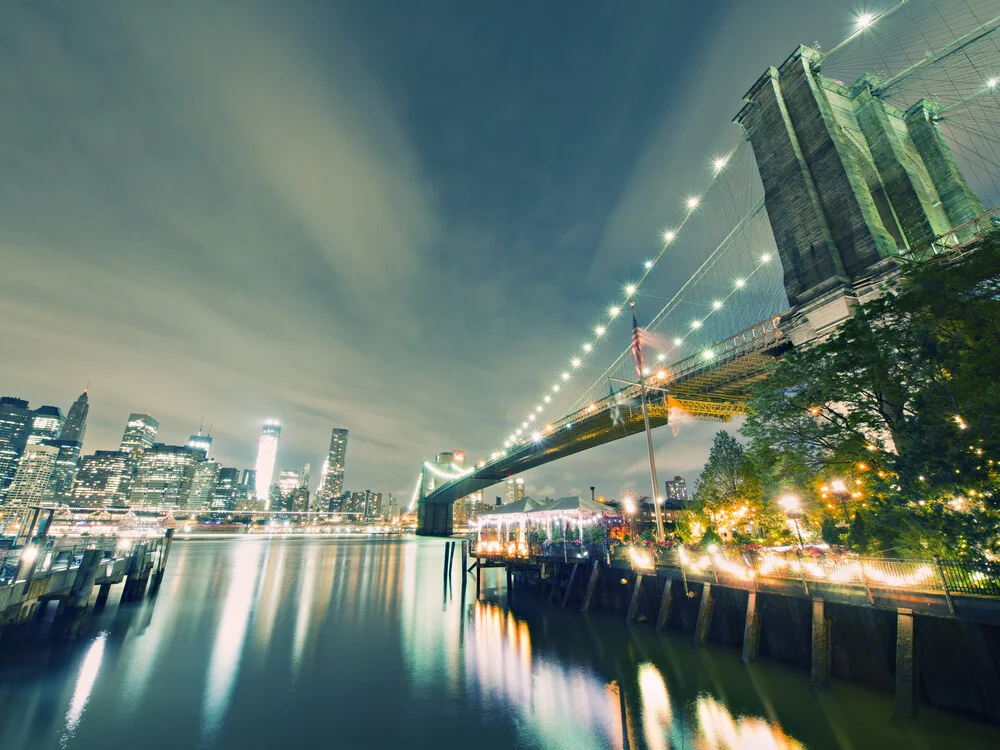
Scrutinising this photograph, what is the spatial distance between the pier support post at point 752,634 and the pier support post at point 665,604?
173 inches

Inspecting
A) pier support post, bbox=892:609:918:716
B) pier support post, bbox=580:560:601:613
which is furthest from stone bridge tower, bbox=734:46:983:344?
pier support post, bbox=580:560:601:613

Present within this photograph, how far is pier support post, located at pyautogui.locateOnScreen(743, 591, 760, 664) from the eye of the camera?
15102 millimetres

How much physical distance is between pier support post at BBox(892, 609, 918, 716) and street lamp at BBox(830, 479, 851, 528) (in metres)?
7.79

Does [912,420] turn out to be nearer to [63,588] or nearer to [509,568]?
[509,568]

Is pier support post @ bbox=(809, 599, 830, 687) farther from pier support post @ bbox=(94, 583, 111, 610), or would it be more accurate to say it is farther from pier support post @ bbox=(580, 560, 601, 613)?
pier support post @ bbox=(94, 583, 111, 610)

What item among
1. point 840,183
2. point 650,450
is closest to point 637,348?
point 650,450

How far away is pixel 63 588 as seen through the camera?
2048 cm

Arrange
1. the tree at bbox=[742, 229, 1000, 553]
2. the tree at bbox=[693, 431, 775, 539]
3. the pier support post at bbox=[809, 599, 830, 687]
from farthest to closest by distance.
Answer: the tree at bbox=[693, 431, 775, 539] < the pier support post at bbox=[809, 599, 830, 687] < the tree at bbox=[742, 229, 1000, 553]

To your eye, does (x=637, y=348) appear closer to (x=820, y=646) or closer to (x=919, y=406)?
(x=919, y=406)

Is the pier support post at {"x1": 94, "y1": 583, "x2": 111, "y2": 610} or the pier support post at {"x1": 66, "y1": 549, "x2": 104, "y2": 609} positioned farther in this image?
the pier support post at {"x1": 94, "y1": 583, "x2": 111, "y2": 610}

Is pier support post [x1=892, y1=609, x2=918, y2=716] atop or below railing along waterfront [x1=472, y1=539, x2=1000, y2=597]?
below

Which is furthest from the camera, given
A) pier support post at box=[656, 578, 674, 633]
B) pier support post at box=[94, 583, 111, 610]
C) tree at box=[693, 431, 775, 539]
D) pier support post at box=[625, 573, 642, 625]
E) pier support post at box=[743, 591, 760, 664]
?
tree at box=[693, 431, 775, 539]

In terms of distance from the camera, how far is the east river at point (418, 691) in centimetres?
1153

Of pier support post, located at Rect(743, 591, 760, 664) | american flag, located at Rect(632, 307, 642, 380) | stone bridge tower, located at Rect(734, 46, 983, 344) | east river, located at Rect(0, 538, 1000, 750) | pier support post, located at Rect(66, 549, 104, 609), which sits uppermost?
stone bridge tower, located at Rect(734, 46, 983, 344)
